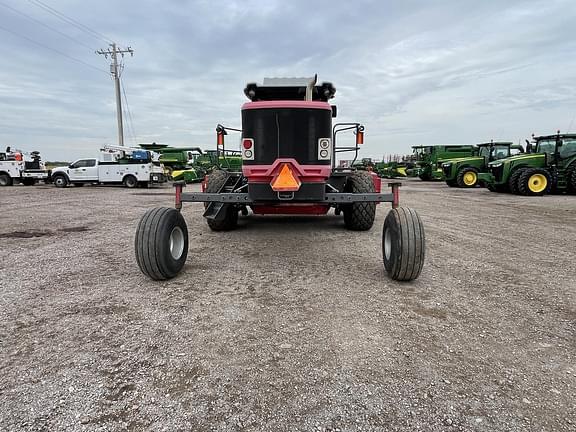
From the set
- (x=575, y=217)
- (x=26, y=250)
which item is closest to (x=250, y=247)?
(x=26, y=250)

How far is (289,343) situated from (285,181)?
2.24m

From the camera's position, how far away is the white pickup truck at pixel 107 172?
838 inches

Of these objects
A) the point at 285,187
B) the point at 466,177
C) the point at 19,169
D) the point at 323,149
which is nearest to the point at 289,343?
the point at 285,187

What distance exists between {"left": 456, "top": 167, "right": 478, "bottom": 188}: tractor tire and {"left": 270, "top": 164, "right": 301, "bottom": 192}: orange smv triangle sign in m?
18.4

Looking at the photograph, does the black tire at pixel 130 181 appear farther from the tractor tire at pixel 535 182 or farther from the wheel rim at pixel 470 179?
the tractor tire at pixel 535 182

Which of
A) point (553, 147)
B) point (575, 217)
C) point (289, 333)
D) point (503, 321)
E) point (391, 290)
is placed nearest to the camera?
point (289, 333)

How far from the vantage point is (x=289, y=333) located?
2.92 m

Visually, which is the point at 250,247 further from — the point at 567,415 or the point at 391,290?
the point at 567,415

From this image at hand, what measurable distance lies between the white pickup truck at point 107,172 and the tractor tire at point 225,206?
15704mm

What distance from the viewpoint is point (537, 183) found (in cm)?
1492

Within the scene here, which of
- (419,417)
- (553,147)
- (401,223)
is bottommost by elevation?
(419,417)

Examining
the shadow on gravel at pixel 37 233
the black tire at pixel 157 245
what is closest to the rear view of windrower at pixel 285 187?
the black tire at pixel 157 245

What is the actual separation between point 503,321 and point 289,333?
1.83m

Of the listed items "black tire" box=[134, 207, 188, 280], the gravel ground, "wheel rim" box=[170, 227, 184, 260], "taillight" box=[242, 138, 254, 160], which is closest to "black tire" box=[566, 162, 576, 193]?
the gravel ground
